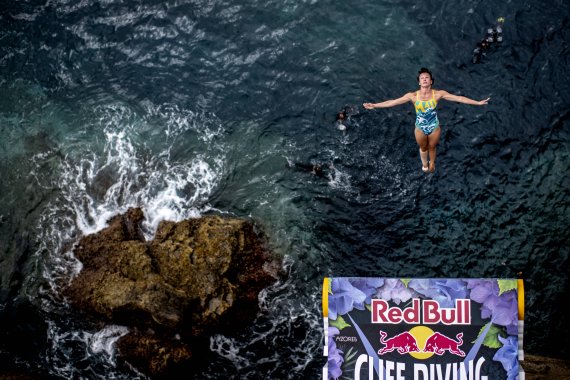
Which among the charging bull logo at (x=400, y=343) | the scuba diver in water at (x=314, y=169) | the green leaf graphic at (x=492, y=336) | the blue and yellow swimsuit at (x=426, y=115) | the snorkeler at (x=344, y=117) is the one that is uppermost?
the snorkeler at (x=344, y=117)

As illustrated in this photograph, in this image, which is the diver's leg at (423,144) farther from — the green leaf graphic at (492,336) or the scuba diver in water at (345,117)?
the green leaf graphic at (492,336)

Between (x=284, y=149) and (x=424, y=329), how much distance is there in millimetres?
5874

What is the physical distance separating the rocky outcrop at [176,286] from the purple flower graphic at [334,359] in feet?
10.2

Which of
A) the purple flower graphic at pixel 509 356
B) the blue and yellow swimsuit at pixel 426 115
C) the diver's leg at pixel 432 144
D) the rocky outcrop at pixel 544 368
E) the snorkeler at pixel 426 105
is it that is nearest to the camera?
the purple flower graphic at pixel 509 356

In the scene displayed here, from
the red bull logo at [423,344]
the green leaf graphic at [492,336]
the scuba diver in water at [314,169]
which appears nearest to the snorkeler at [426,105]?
the scuba diver in water at [314,169]

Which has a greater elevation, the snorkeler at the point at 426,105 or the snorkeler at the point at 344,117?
the snorkeler at the point at 344,117

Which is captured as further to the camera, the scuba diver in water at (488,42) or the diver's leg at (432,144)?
the scuba diver in water at (488,42)

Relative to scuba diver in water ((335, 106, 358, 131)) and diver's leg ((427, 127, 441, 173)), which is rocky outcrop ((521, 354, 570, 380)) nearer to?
diver's leg ((427, 127, 441, 173))

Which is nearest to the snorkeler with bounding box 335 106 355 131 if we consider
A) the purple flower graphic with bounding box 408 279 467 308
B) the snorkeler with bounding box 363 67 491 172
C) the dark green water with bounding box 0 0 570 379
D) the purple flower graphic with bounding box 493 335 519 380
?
the dark green water with bounding box 0 0 570 379

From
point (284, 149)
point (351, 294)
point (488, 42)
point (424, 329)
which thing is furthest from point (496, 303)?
point (488, 42)

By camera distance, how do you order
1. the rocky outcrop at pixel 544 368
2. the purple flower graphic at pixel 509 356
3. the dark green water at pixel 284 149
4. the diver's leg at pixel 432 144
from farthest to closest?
the dark green water at pixel 284 149 < the diver's leg at pixel 432 144 < the rocky outcrop at pixel 544 368 < the purple flower graphic at pixel 509 356

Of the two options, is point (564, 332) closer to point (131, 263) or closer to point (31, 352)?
point (131, 263)

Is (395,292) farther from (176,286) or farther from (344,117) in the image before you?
(344,117)

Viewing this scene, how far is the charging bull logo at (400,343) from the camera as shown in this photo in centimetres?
969
